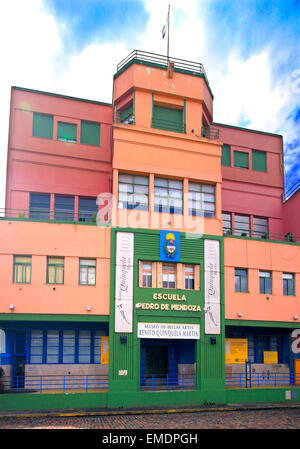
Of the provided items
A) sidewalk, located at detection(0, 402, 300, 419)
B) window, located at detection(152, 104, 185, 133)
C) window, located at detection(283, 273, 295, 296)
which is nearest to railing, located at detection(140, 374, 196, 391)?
sidewalk, located at detection(0, 402, 300, 419)

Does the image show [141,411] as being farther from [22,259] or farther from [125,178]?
[125,178]

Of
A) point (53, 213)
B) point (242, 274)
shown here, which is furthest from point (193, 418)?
point (53, 213)

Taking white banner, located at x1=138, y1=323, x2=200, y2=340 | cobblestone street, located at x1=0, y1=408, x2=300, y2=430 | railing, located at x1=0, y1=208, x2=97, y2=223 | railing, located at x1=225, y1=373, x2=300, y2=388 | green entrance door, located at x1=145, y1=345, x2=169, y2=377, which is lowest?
cobblestone street, located at x1=0, y1=408, x2=300, y2=430

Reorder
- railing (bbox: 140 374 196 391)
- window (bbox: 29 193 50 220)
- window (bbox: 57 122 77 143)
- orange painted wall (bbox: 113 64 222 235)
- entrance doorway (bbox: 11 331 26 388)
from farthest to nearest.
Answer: window (bbox: 57 122 77 143)
window (bbox: 29 193 50 220)
orange painted wall (bbox: 113 64 222 235)
entrance doorway (bbox: 11 331 26 388)
railing (bbox: 140 374 196 391)

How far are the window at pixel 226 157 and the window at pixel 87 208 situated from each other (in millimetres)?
11150

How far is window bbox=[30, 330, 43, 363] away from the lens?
30300 mm

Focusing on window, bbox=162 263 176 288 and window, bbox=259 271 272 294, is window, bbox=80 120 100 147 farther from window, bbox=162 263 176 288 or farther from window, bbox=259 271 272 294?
window, bbox=259 271 272 294

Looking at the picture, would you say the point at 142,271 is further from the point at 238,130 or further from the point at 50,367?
the point at 238,130

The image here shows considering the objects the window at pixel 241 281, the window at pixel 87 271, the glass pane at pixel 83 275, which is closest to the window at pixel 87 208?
the window at pixel 87 271

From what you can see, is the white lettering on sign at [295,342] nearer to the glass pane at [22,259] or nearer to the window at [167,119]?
the window at [167,119]

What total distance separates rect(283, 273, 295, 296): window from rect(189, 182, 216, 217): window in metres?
6.94

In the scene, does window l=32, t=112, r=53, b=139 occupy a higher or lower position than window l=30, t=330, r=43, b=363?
higher

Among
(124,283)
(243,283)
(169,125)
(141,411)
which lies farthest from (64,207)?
(141,411)

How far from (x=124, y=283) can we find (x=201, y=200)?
25.8ft
